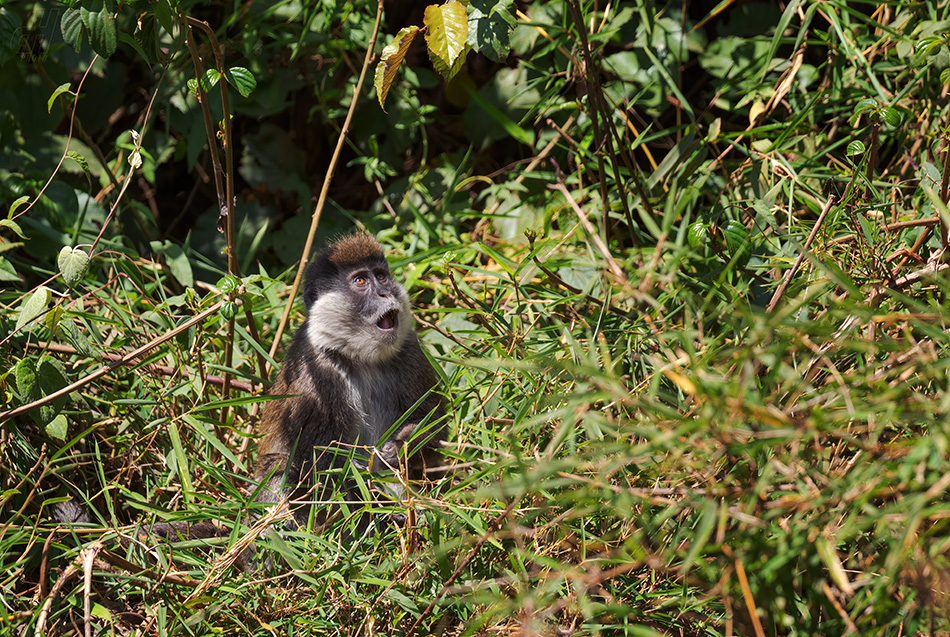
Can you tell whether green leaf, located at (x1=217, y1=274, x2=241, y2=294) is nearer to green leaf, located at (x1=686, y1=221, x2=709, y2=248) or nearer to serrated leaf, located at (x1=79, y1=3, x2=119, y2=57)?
serrated leaf, located at (x1=79, y1=3, x2=119, y2=57)

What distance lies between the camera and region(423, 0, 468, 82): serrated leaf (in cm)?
285

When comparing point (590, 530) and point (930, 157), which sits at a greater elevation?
point (930, 157)

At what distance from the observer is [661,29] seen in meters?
4.68

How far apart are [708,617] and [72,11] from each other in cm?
300

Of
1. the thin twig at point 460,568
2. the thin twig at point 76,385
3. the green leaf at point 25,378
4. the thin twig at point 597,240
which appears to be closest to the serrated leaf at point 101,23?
the thin twig at point 76,385

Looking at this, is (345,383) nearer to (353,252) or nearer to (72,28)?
(353,252)

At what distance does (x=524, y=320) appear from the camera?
4.05 metres

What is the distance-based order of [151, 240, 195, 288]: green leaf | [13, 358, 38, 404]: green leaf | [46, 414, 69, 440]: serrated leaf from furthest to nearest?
[151, 240, 195, 288]: green leaf < [46, 414, 69, 440]: serrated leaf < [13, 358, 38, 404]: green leaf

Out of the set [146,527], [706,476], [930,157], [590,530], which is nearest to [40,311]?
[146,527]

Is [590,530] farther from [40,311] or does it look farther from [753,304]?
[40,311]

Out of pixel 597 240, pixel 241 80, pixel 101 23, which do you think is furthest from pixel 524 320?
pixel 101 23

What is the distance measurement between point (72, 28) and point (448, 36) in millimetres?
1389

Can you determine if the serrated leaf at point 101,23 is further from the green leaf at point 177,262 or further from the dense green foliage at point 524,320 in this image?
the green leaf at point 177,262

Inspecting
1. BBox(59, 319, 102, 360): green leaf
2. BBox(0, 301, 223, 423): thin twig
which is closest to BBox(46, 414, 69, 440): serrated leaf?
BBox(0, 301, 223, 423): thin twig
